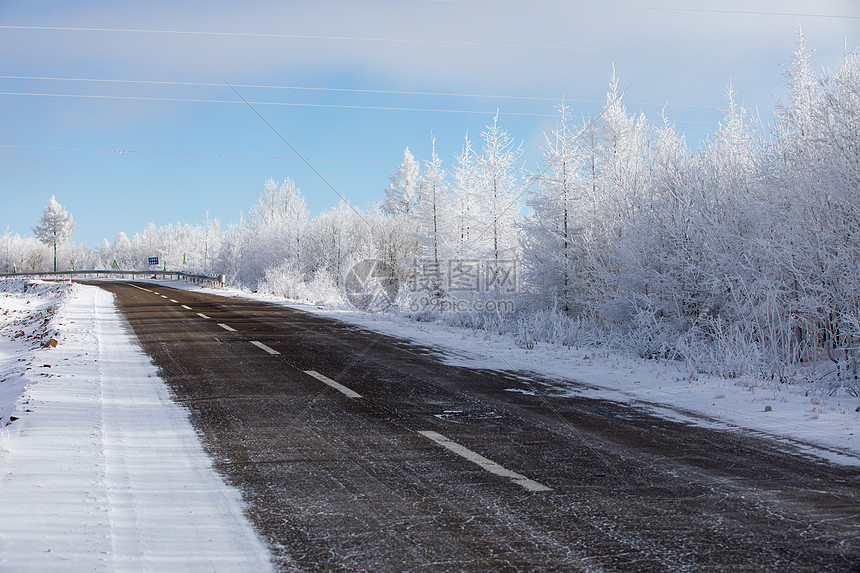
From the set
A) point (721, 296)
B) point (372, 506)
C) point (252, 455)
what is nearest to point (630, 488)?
point (372, 506)

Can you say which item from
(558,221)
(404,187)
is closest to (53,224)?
(404,187)

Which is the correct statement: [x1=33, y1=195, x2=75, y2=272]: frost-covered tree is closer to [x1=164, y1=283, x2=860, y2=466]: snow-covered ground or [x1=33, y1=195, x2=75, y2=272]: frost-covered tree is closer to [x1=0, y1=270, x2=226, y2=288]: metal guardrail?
[x1=0, y1=270, x2=226, y2=288]: metal guardrail

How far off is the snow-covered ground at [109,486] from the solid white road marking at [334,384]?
1.73 m

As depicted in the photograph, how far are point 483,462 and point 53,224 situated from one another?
103 m

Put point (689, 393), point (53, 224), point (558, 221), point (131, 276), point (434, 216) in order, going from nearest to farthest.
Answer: point (689, 393), point (558, 221), point (434, 216), point (131, 276), point (53, 224)

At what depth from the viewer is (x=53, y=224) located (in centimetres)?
8819

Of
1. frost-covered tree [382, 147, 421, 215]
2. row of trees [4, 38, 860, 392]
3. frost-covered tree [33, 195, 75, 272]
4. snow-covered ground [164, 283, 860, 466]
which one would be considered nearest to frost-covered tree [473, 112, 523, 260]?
row of trees [4, 38, 860, 392]

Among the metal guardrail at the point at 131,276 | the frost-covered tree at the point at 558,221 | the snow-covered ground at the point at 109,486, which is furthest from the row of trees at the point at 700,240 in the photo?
the metal guardrail at the point at 131,276

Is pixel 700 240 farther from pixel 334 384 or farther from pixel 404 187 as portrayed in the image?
pixel 404 187

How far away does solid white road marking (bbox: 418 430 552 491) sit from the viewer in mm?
3559

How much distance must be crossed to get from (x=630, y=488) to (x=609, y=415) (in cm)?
226

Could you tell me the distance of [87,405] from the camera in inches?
225

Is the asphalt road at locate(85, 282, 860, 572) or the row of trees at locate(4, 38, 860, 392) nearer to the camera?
the asphalt road at locate(85, 282, 860, 572)

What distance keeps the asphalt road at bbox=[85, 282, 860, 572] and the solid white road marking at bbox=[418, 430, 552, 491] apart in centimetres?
2
